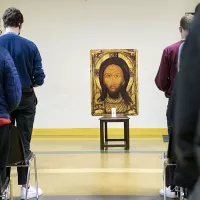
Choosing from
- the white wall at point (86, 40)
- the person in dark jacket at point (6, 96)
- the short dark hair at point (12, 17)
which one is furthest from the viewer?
the white wall at point (86, 40)

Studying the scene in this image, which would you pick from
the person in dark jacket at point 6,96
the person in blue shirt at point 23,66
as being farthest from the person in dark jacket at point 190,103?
the person in blue shirt at point 23,66

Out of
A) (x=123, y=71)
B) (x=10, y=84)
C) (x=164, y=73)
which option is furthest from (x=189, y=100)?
(x=123, y=71)

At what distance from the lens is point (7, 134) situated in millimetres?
2549

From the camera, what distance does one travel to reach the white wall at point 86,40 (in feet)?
25.0

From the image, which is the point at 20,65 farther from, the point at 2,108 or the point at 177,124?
the point at 177,124

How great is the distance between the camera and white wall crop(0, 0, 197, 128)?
7.63 meters

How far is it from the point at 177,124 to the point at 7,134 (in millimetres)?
1796

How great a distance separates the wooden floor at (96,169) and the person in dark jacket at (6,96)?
4.50 feet

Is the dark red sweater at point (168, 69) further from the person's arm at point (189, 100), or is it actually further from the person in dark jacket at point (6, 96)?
the person's arm at point (189, 100)

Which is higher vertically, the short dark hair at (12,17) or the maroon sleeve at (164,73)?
the short dark hair at (12,17)

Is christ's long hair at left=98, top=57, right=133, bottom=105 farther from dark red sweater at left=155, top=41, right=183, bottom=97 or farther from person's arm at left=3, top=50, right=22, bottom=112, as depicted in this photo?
person's arm at left=3, top=50, right=22, bottom=112

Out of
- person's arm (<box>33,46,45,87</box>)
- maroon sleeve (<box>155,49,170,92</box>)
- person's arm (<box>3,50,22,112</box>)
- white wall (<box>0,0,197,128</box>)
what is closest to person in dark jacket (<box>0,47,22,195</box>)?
person's arm (<box>3,50,22,112</box>)

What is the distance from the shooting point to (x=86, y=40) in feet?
25.5

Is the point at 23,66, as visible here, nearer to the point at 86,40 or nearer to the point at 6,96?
the point at 6,96
